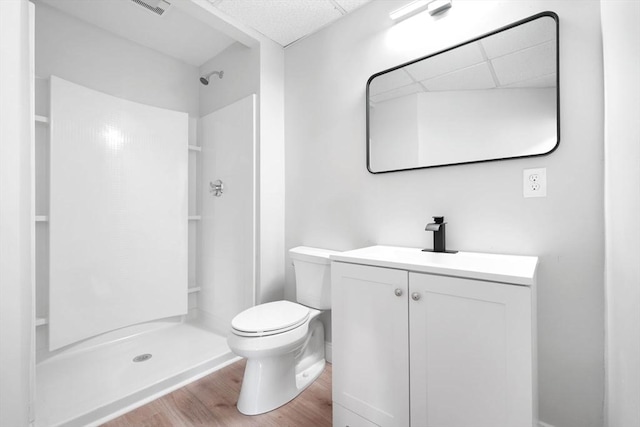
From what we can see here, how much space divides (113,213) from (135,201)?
0.57 feet

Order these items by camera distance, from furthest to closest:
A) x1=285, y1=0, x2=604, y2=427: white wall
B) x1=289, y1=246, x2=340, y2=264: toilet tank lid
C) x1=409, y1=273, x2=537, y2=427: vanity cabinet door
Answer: x1=289, y1=246, x2=340, y2=264: toilet tank lid
x1=285, y1=0, x2=604, y2=427: white wall
x1=409, y1=273, x2=537, y2=427: vanity cabinet door

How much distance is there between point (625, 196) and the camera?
0.70 metres

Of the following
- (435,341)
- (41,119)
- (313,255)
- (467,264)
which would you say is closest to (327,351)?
(313,255)

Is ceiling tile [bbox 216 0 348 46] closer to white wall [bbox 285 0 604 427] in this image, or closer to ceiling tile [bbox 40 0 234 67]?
white wall [bbox 285 0 604 427]

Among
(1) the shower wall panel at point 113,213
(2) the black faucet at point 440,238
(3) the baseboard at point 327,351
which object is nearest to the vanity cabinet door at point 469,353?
(2) the black faucet at point 440,238

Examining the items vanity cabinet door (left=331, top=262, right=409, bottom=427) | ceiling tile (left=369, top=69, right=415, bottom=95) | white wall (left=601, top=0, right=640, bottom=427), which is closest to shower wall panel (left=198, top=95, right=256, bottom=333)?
ceiling tile (left=369, top=69, right=415, bottom=95)

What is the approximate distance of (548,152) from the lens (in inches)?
46.8

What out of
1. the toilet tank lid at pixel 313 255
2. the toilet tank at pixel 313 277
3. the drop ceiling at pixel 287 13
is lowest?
the toilet tank at pixel 313 277

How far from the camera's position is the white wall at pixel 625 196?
606 millimetres

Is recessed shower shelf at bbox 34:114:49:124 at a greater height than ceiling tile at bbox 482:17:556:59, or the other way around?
ceiling tile at bbox 482:17:556:59

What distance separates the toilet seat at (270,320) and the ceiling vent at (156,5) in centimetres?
209

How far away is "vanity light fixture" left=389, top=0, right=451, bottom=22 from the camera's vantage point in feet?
4.73

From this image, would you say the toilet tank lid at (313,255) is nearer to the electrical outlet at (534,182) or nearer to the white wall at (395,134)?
the white wall at (395,134)

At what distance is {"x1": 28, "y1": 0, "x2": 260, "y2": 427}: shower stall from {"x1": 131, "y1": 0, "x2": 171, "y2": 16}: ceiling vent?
4cm
